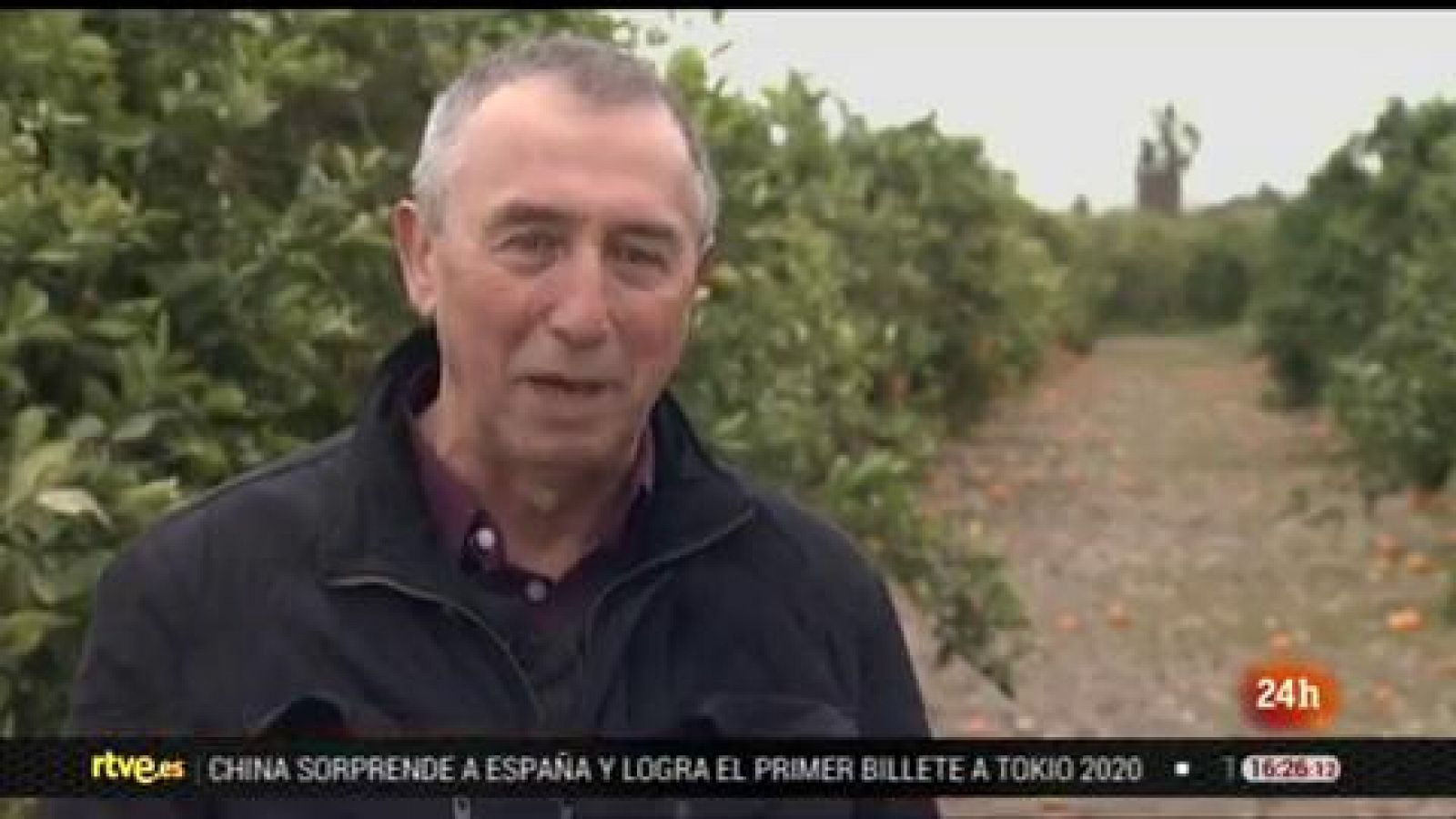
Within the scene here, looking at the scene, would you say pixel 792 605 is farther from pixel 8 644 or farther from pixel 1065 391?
pixel 1065 391

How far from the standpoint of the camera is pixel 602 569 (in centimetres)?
138

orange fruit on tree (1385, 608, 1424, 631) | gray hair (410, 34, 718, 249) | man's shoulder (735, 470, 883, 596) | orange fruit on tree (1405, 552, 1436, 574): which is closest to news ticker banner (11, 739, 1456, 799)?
man's shoulder (735, 470, 883, 596)

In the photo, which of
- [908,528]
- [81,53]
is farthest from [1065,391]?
[81,53]

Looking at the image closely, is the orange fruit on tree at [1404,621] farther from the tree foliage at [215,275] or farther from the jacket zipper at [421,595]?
the jacket zipper at [421,595]

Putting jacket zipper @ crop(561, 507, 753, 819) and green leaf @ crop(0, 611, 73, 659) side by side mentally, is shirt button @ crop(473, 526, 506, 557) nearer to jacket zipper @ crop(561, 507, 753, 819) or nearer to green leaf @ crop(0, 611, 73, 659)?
jacket zipper @ crop(561, 507, 753, 819)

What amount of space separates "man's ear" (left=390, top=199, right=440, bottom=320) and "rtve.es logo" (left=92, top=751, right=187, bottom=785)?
32 centimetres

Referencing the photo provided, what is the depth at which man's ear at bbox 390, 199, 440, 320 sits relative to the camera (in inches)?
54.1

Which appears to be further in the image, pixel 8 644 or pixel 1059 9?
pixel 8 644

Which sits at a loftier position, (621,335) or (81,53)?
(81,53)

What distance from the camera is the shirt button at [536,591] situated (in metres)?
1.38

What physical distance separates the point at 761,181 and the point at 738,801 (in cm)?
238

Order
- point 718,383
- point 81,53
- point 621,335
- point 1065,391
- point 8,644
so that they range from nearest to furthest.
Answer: point 621,335 → point 8,644 → point 81,53 → point 718,383 → point 1065,391
